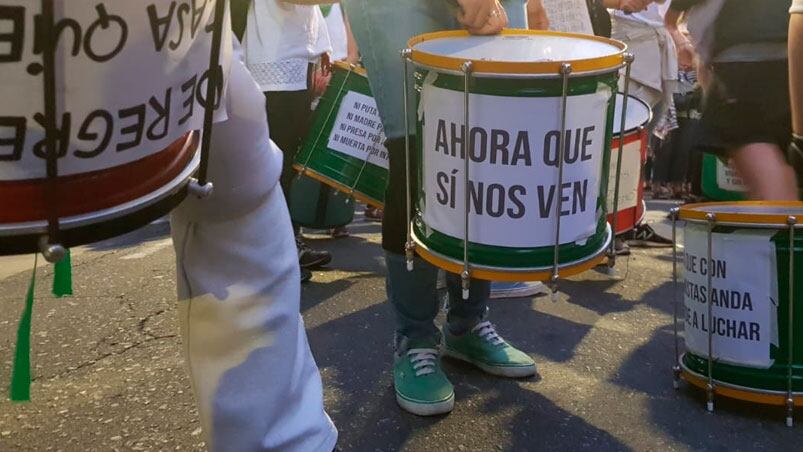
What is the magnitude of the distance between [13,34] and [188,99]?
21cm

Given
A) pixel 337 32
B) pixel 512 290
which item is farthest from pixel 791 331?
pixel 337 32

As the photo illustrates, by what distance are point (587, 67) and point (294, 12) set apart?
6.31ft

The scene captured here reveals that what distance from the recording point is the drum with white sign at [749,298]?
1932 mm

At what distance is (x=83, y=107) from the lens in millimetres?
832

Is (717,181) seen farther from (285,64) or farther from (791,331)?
(791,331)

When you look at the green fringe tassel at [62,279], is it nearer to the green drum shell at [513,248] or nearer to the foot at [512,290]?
the green drum shell at [513,248]

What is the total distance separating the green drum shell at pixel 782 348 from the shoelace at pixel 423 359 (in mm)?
664

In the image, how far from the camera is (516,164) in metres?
1.65

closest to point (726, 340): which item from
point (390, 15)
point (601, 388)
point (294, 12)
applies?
point (601, 388)

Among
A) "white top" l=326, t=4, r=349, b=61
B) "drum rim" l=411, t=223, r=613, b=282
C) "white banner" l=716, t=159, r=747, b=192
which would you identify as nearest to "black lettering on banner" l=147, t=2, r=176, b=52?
"drum rim" l=411, t=223, r=613, b=282

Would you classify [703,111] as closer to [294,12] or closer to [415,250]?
[415,250]

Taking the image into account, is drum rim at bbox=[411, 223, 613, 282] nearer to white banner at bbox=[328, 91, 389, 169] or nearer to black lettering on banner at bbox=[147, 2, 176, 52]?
black lettering on banner at bbox=[147, 2, 176, 52]

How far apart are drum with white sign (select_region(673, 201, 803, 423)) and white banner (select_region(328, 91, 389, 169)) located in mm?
1429

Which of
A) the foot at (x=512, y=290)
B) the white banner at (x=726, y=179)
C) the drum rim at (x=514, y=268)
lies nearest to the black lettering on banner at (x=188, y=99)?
the drum rim at (x=514, y=268)
